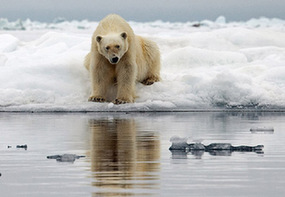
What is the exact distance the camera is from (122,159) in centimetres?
672

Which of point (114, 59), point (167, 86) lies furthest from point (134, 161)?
point (167, 86)

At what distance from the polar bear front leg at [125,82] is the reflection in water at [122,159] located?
2385 millimetres

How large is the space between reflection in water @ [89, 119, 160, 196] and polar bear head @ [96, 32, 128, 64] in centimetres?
201

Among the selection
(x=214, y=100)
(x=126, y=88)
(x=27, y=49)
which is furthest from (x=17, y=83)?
(x=27, y=49)

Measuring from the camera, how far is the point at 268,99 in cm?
1312

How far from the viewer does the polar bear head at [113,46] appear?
11868mm

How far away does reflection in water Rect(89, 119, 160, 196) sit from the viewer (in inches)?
213

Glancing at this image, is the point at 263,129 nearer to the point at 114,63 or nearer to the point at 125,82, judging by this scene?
the point at 114,63

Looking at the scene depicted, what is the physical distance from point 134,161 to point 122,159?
0.17 m

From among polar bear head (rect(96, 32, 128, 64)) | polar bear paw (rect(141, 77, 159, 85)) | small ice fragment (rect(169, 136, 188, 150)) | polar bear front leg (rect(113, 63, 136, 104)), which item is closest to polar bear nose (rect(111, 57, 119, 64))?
polar bear head (rect(96, 32, 128, 64))

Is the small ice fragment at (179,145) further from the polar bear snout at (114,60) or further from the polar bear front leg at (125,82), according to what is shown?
the polar bear front leg at (125,82)

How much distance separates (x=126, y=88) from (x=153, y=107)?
24.5 inches

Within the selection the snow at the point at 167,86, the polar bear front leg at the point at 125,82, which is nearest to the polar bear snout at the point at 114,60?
the polar bear front leg at the point at 125,82

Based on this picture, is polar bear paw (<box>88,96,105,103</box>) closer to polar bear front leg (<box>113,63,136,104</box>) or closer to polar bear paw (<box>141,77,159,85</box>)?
polar bear front leg (<box>113,63,136,104</box>)
